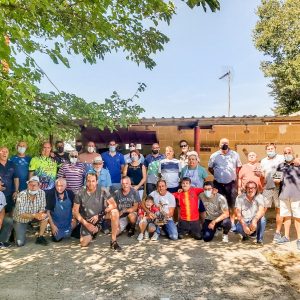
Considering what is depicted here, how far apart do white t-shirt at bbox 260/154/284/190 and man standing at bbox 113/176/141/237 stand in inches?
114

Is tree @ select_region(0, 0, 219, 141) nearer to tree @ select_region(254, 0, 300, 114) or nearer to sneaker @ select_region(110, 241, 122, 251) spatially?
sneaker @ select_region(110, 241, 122, 251)

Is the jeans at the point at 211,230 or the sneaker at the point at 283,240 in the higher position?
the jeans at the point at 211,230

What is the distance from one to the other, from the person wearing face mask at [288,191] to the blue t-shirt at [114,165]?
3476 mm

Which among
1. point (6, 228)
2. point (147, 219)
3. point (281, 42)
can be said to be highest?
point (281, 42)

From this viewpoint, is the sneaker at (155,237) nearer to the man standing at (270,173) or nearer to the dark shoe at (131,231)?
the dark shoe at (131,231)

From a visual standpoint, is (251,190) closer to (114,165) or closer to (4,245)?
(114,165)

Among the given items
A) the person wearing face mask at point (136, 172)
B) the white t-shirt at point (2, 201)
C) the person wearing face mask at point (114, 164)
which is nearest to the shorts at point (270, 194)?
the person wearing face mask at point (136, 172)

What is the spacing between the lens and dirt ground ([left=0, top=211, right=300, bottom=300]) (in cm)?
418

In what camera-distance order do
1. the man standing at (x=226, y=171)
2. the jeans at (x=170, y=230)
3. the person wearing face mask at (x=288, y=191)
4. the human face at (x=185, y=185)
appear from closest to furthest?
1. the person wearing face mask at (x=288, y=191)
2. the jeans at (x=170, y=230)
3. the human face at (x=185, y=185)
4. the man standing at (x=226, y=171)

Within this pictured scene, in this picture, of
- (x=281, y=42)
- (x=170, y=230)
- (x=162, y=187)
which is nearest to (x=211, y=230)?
(x=170, y=230)

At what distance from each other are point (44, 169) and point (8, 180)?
0.73 meters

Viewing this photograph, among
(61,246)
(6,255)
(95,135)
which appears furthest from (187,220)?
(95,135)

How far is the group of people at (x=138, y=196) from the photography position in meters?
6.35

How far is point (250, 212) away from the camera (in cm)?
656
